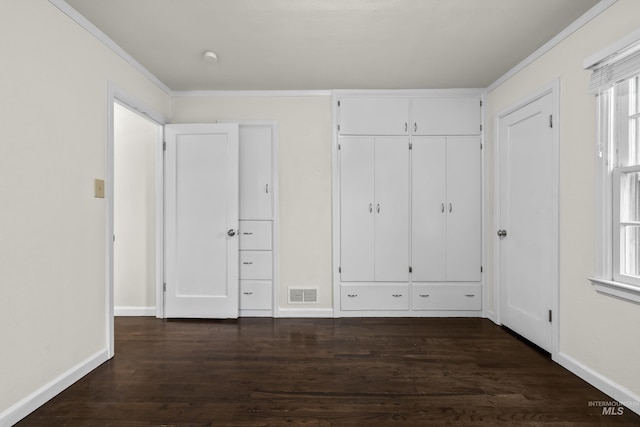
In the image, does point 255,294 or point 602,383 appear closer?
point 602,383

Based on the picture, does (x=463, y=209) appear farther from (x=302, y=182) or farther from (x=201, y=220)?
(x=201, y=220)

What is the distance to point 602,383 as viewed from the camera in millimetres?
2045

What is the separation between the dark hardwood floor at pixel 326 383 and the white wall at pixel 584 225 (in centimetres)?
23

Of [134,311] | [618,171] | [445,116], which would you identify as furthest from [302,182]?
[618,171]

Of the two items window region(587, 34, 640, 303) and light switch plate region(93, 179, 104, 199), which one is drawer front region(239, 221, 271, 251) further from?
window region(587, 34, 640, 303)

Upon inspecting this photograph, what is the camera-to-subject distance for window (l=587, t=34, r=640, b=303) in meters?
1.92

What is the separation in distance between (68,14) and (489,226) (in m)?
3.99

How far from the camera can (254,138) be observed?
3.57m

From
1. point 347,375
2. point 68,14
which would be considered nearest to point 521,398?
point 347,375

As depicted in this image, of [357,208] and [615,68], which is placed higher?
[615,68]

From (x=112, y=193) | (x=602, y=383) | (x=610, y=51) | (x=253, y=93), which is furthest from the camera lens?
(x=253, y=93)

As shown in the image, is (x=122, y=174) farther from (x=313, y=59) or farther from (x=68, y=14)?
(x=313, y=59)

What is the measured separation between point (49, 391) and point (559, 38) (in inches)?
166

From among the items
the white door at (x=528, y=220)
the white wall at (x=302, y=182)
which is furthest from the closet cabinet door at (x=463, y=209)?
the white wall at (x=302, y=182)
